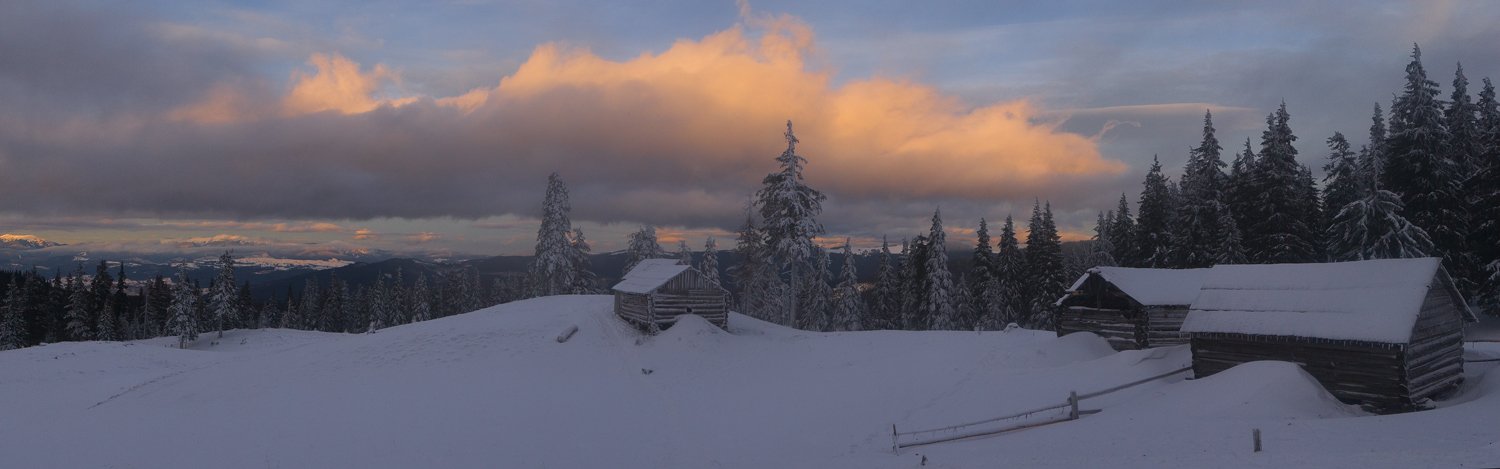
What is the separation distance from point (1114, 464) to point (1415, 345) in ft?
38.8

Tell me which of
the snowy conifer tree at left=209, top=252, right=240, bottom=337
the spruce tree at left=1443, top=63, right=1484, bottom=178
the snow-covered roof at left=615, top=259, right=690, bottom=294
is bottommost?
the snowy conifer tree at left=209, top=252, right=240, bottom=337

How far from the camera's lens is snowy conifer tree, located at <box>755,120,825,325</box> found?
143 feet

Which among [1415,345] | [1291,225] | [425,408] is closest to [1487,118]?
[1291,225]

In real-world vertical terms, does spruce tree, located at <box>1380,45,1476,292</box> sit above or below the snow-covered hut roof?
above

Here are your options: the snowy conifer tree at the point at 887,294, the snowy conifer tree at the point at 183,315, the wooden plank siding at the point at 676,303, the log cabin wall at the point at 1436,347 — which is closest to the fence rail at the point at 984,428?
the log cabin wall at the point at 1436,347

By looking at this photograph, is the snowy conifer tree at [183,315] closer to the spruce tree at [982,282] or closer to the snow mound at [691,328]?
the snow mound at [691,328]

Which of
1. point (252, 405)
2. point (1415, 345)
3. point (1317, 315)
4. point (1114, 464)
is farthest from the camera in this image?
point (252, 405)

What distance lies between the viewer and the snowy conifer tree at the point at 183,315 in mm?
62938

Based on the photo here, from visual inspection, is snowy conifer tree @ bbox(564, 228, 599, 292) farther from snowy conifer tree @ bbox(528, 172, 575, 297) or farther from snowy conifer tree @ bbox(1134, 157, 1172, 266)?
snowy conifer tree @ bbox(1134, 157, 1172, 266)

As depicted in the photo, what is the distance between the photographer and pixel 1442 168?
36.0 meters

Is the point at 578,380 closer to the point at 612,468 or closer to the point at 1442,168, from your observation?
the point at 612,468

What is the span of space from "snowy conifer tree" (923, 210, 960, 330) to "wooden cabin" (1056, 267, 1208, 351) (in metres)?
22.5

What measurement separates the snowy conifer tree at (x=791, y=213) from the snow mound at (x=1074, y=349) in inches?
664

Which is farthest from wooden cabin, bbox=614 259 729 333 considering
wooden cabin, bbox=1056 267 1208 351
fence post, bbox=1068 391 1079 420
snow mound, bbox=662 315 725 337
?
fence post, bbox=1068 391 1079 420
